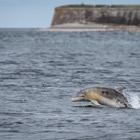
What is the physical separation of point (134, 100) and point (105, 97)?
2357 millimetres

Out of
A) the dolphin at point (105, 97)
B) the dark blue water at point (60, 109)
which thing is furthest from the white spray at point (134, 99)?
the dolphin at point (105, 97)

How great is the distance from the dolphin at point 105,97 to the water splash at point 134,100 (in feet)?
2.58

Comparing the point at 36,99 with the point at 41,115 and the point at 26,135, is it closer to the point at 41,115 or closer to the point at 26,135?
the point at 41,115

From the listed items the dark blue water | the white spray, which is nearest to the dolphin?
the dark blue water

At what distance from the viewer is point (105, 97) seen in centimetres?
3070

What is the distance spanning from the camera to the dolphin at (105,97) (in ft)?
100

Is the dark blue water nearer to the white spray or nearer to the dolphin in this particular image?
the white spray

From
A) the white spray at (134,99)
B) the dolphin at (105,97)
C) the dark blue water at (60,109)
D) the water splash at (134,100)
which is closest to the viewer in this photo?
the dark blue water at (60,109)

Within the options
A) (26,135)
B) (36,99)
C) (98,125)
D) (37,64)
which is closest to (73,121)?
(98,125)

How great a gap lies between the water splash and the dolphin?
0.79 metres

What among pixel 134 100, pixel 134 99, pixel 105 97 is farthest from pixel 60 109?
pixel 134 99

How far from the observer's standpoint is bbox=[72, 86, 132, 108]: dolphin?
1201 inches

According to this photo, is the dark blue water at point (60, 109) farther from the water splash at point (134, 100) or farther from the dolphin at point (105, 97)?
the dolphin at point (105, 97)

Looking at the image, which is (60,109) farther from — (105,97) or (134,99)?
(134,99)
